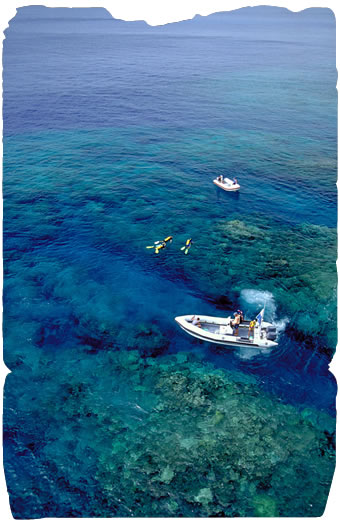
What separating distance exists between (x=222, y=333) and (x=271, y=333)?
15.0ft

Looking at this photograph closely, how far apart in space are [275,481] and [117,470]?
1087cm

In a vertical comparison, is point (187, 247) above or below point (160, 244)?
below

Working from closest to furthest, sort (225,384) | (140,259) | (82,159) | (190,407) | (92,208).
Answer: (190,407) < (225,384) < (140,259) < (92,208) < (82,159)

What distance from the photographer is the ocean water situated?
2839 cm

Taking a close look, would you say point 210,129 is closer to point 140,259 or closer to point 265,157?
point 265,157

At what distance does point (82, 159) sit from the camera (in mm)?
66812

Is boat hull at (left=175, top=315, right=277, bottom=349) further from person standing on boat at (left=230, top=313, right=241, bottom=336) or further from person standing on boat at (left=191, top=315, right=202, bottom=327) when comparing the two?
person standing on boat at (left=230, top=313, right=241, bottom=336)

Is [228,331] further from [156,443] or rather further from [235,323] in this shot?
[156,443]

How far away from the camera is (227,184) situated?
6172 cm

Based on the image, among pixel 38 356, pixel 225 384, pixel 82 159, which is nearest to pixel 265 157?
pixel 82 159

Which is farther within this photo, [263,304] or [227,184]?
[227,184]

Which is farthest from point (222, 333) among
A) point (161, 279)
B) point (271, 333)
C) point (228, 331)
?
point (161, 279)

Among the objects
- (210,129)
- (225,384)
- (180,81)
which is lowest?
(225,384)

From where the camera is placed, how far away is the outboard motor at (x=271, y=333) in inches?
1494
